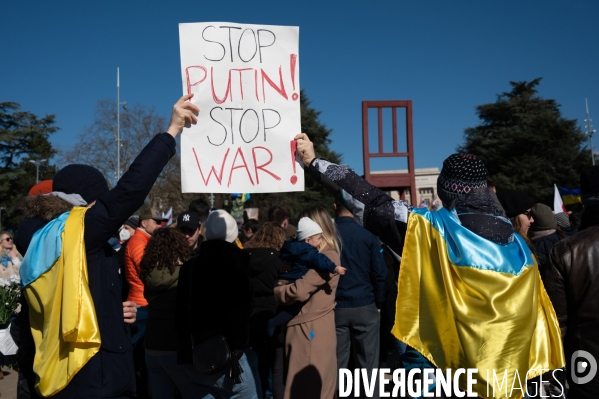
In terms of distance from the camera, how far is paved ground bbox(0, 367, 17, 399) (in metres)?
5.64

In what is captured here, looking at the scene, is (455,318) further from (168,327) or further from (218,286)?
(168,327)

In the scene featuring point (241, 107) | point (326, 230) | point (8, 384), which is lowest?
point (8, 384)

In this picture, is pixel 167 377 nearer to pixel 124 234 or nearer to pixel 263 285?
pixel 263 285

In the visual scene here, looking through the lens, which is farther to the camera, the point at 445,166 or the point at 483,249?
the point at 445,166

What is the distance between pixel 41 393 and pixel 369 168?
11941 mm

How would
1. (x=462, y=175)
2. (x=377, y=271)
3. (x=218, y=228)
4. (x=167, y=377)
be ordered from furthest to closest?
(x=377, y=271), (x=167, y=377), (x=218, y=228), (x=462, y=175)

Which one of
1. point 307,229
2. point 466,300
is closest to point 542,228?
point 307,229

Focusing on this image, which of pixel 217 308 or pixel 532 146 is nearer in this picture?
pixel 217 308

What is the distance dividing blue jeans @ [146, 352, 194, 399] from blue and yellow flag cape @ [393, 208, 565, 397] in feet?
6.92

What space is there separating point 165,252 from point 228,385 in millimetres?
1253

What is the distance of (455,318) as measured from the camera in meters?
2.09

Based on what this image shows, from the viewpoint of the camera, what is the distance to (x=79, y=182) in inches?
A: 100.0

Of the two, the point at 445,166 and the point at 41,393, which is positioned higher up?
the point at 445,166

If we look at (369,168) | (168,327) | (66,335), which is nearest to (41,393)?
(66,335)
